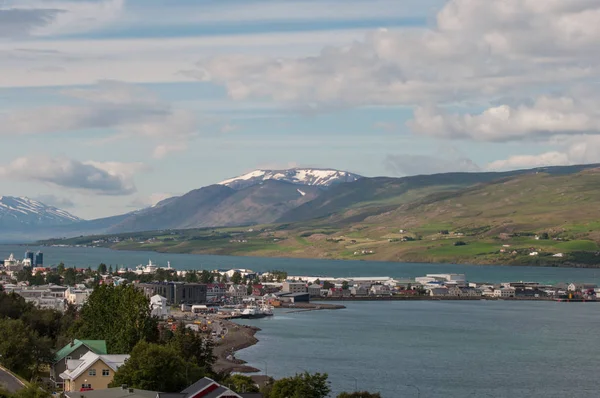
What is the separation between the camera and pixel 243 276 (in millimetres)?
143875

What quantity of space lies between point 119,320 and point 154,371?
12710 millimetres

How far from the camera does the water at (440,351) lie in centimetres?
4891

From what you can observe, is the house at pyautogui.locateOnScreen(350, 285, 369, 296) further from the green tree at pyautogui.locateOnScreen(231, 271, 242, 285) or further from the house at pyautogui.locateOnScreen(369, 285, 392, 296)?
the green tree at pyautogui.locateOnScreen(231, 271, 242, 285)

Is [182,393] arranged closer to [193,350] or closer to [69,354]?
[69,354]

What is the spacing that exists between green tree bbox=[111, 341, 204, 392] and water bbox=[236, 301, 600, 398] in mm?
11673

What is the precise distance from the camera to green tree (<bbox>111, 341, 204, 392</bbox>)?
108 ft

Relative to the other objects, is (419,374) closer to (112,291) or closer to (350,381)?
(350,381)

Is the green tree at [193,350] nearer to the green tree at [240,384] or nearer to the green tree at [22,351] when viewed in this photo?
A: the green tree at [240,384]

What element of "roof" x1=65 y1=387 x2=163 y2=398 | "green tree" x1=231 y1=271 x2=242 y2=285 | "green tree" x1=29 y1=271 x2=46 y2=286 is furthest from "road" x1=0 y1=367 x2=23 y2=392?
"green tree" x1=231 y1=271 x2=242 y2=285

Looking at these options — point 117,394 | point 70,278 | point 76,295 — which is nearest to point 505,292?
point 70,278

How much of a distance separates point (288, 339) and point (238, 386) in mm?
35877

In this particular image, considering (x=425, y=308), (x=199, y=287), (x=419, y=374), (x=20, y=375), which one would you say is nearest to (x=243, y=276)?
(x=199, y=287)

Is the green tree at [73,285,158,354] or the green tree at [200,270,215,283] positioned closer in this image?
the green tree at [73,285,158,354]

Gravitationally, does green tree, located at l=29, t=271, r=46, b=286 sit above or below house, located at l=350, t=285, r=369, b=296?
above
